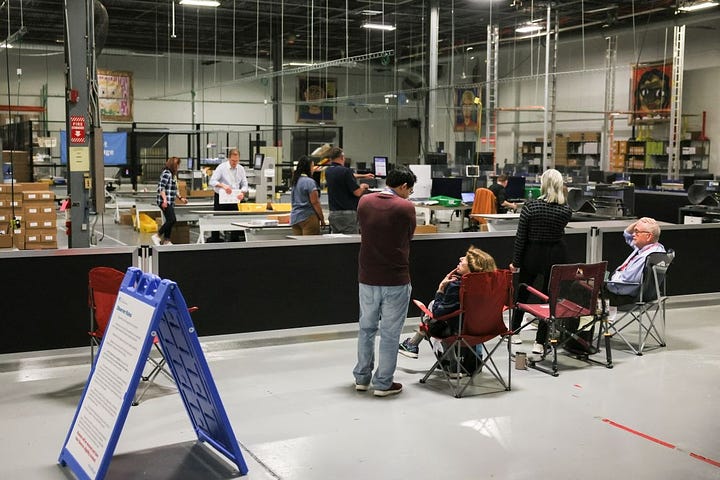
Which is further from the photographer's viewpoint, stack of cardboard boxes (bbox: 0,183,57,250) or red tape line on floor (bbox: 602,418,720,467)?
stack of cardboard boxes (bbox: 0,183,57,250)

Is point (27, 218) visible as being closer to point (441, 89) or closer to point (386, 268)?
point (386, 268)

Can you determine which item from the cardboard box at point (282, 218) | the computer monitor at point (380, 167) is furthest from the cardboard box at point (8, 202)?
the computer monitor at point (380, 167)

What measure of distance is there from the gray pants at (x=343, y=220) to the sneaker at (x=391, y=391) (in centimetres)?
289

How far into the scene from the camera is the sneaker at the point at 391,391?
16.7ft

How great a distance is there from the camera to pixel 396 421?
15.2ft

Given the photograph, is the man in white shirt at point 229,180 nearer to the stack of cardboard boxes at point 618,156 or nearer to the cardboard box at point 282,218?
the cardboard box at point 282,218

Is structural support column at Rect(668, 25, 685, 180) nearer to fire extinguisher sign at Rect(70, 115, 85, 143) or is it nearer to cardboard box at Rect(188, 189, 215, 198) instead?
cardboard box at Rect(188, 189, 215, 198)

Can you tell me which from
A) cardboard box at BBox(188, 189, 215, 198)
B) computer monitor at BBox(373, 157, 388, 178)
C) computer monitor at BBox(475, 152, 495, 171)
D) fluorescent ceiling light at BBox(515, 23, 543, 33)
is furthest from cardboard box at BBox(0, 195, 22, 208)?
fluorescent ceiling light at BBox(515, 23, 543, 33)

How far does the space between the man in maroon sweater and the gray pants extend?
2.72 m

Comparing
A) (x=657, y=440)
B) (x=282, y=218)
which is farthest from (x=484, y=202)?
(x=657, y=440)

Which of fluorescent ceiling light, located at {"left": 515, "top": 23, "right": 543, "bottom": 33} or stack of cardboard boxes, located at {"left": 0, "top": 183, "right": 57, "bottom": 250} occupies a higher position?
fluorescent ceiling light, located at {"left": 515, "top": 23, "right": 543, "bottom": 33}

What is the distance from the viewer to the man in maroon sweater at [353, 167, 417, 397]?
4.96m

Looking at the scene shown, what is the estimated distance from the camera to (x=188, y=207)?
42.3 ft

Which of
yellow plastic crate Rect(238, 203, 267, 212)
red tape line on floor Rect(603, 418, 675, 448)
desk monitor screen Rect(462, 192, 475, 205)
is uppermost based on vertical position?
desk monitor screen Rect(462, 192, 475, 205)
